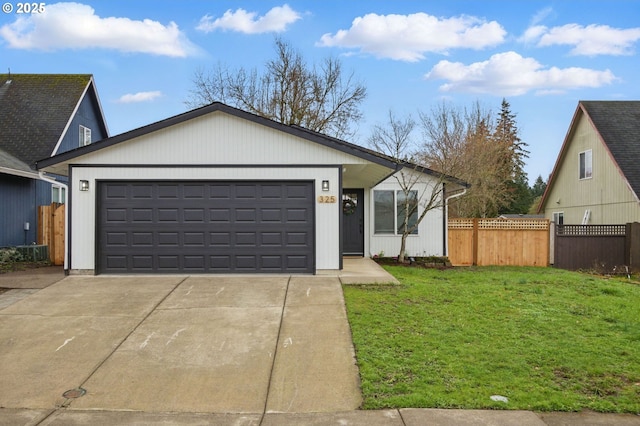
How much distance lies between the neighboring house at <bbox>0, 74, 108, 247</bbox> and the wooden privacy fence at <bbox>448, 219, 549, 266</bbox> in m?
11.7

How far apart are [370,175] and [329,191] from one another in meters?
2.33

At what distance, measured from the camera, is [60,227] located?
13391 mm

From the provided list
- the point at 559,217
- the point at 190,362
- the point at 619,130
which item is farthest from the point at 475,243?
the point at 190,362

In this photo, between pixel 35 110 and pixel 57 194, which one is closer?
pixel 57 194

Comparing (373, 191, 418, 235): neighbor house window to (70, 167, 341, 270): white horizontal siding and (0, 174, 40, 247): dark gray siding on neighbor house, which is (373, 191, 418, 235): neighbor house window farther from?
(0, 174, 40, 247): dark gray siding on neighbor house

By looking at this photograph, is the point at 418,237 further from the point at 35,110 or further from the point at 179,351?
the point at 35,110

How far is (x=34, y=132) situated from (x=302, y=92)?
14.9 metres

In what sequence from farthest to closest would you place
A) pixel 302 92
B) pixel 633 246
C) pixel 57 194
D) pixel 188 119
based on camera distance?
pixel 302 92 → pixel 57 194 → pixel 633 246 → pixel 188 119

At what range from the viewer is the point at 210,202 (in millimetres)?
10570

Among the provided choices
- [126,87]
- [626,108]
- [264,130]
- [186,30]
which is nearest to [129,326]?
[264,130]

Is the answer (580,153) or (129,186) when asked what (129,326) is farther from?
(580,153)

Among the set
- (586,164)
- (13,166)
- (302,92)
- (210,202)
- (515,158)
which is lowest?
(210,202)

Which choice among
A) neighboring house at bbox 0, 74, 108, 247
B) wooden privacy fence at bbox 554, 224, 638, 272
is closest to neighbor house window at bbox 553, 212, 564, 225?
wooden privacy fence at bbox 554, 224, 638, 272

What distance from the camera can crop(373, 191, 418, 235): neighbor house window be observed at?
1506 cm
